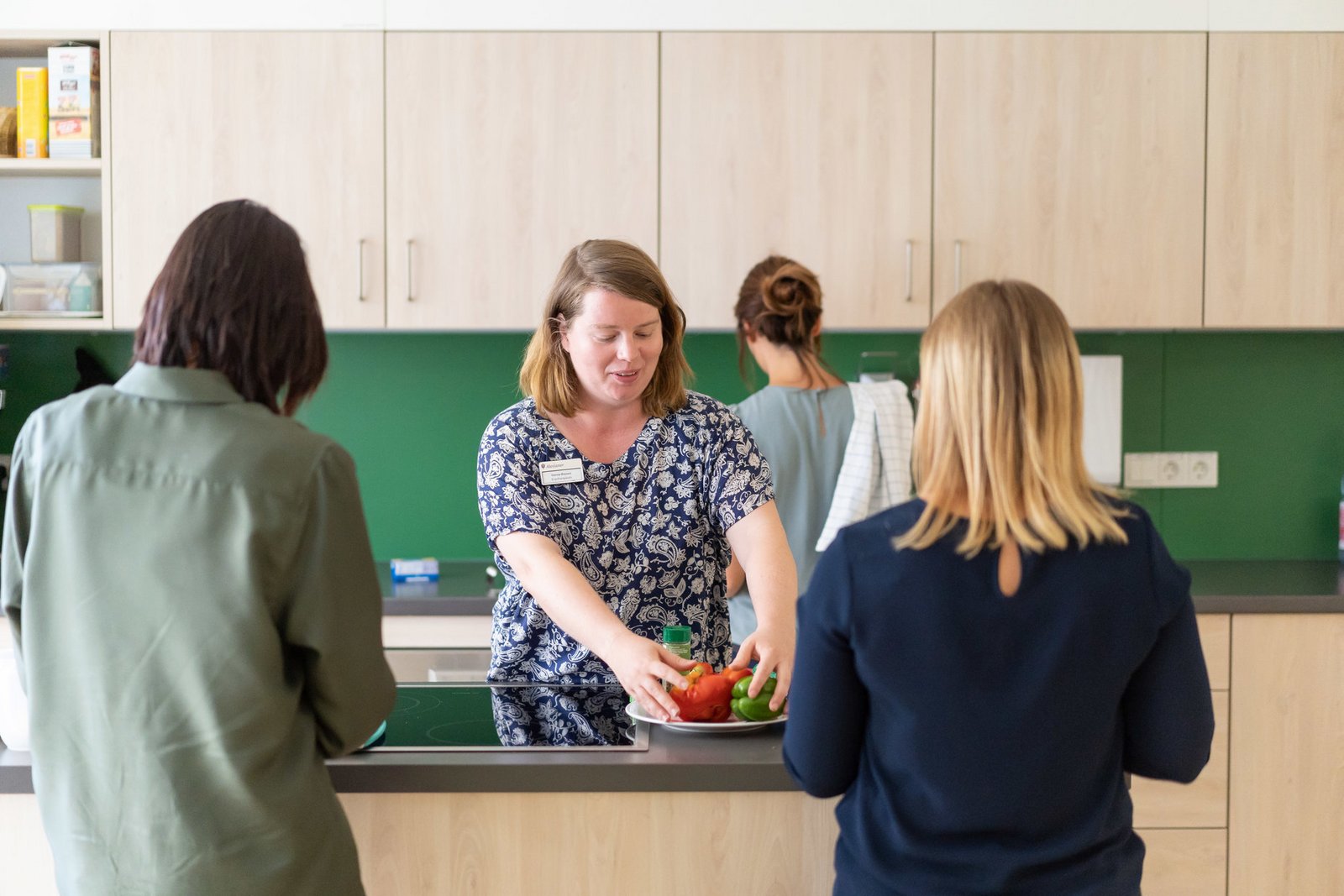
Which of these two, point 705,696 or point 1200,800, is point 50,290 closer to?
point 705,696

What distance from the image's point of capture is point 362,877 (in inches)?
59.4

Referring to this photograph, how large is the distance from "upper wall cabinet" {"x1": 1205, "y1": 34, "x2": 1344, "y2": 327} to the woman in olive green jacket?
2.44 metres

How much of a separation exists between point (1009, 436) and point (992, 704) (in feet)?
0.77

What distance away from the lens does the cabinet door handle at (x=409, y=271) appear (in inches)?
117

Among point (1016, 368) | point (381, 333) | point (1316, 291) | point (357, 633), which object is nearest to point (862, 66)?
point (1316, 291)

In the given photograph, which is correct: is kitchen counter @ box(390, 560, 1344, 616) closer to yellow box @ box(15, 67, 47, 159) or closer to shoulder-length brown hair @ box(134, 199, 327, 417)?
yellow box @ box(15, 67, 47, 159)

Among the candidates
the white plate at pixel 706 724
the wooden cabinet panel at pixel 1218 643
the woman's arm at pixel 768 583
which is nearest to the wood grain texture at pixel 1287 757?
the wooden cabinet panel at pixel 1218 643

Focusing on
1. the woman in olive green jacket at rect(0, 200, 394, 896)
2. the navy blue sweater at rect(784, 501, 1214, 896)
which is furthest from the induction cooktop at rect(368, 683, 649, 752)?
the navy blue sweater at rect(784, 501, 1214, 896)

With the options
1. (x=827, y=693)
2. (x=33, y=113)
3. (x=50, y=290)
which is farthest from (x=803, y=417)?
(x=33, y=113)

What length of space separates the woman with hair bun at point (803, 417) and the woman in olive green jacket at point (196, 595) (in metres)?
1.62

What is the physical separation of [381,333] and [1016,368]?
8.17ft

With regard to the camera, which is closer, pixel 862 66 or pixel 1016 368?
pixel 1016 368

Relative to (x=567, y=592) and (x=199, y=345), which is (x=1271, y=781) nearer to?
(x=567, y=592)

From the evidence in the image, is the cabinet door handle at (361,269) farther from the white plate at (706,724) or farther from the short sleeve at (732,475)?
the white plate at (706,724)
